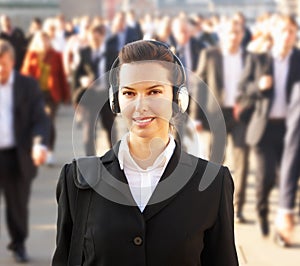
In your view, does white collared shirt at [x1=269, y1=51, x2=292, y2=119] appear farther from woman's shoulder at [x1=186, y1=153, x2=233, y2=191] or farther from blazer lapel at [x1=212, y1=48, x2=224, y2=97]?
woman's shoulder at [x1=186, y1=153, x2=233, y2=191]

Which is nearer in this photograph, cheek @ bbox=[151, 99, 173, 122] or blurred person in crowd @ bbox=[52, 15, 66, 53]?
cheek @ bbox=[151, 99, 173, 122]

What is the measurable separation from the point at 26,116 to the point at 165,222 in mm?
4283

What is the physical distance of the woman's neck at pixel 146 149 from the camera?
2.59 m

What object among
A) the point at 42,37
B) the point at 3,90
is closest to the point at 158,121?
the point at 3,90

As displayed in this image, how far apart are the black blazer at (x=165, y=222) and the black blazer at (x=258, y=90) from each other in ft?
15.9

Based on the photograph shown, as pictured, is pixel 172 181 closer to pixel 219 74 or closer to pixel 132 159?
pixel 132 159

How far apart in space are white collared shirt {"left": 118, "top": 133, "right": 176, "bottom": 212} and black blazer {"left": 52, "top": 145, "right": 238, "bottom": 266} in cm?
2

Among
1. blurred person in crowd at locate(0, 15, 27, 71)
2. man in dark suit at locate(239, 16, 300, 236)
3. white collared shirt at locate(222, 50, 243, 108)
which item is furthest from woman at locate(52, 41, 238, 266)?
blurred person in crowd at locate(0, 15, 27, 71)

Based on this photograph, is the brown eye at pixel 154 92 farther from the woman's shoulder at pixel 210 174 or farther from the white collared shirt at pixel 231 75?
the white collared shirt at pixel 231 75

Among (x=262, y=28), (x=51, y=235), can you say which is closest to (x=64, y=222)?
(x=51, y=235)

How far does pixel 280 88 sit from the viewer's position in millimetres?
7457

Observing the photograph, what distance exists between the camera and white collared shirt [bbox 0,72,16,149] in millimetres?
6699

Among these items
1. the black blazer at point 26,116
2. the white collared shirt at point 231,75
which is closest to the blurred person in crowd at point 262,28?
the white collared shirt at point 231,75

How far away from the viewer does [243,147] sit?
26.1 ft
